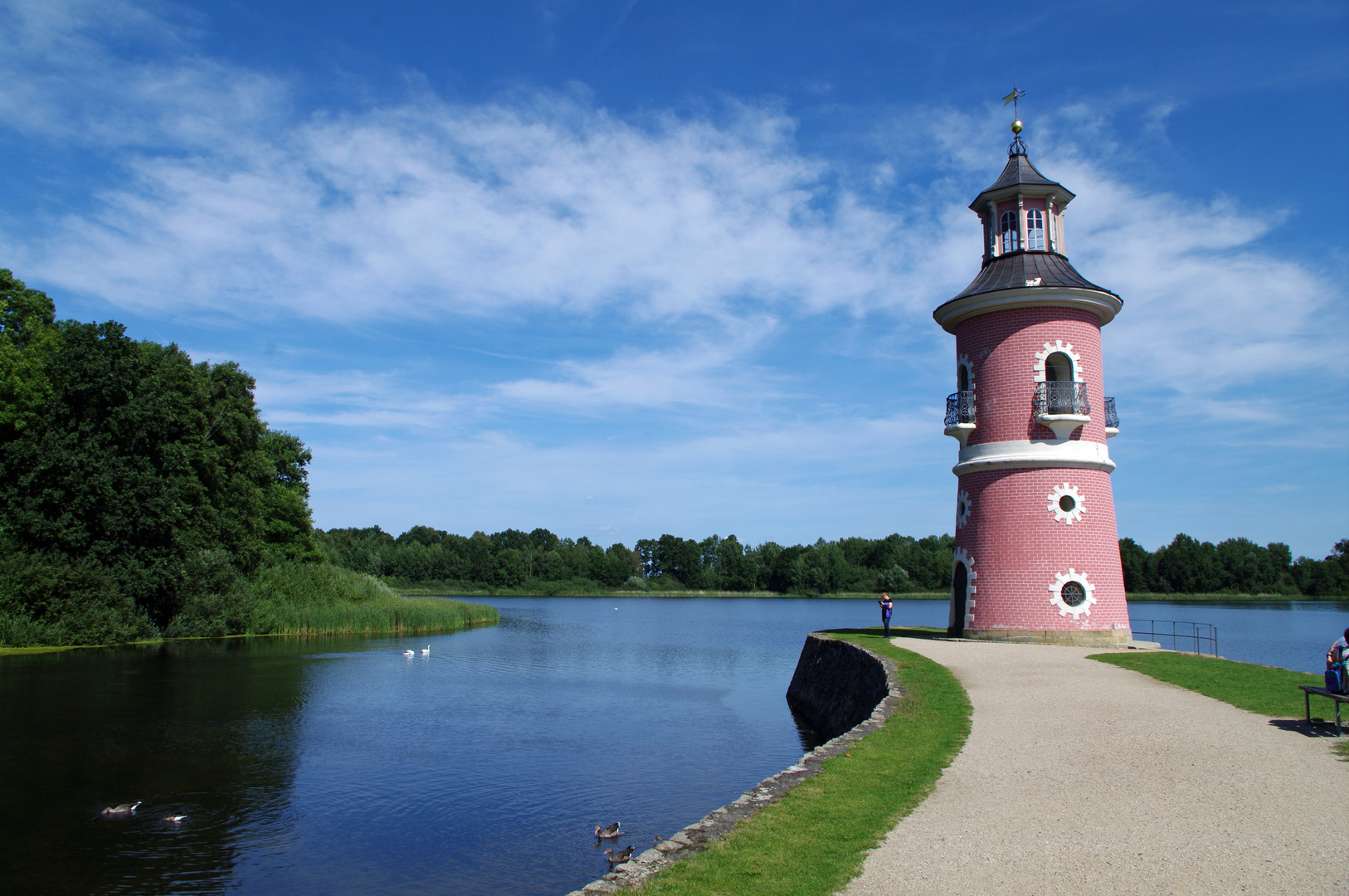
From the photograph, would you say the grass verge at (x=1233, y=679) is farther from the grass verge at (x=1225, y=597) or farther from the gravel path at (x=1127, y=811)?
the grass verge at (x=1225, y=597)

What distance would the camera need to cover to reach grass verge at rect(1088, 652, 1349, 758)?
11047 mm

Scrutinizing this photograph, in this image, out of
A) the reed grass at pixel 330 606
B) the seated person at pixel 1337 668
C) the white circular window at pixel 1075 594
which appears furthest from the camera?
the reed grass at pixel 330 606

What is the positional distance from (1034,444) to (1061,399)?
1.26 meters

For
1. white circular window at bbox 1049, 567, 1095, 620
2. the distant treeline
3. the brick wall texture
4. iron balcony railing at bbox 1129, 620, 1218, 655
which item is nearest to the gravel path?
white circular window at bbox 1049, 567, 1095, 620

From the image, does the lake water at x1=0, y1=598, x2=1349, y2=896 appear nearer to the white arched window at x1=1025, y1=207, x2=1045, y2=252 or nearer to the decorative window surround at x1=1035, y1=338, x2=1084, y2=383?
the decorative window surround at x1=1035, y1=338, x2=1084, y2=383

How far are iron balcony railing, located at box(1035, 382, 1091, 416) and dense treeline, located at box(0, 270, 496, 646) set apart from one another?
28.5 m

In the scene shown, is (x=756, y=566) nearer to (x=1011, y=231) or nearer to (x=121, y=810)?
(x=1011, y=231)

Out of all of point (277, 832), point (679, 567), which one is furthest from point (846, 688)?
point (679, 567)

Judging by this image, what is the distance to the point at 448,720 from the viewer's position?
Answer: 1833cm

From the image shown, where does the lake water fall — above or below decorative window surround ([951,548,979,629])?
below

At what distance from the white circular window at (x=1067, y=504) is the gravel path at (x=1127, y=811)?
29.8 feet

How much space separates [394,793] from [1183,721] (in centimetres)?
1052

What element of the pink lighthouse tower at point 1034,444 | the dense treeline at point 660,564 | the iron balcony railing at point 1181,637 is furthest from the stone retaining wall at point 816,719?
the dense treeline at point 660,564

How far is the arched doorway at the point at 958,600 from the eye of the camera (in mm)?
21578
